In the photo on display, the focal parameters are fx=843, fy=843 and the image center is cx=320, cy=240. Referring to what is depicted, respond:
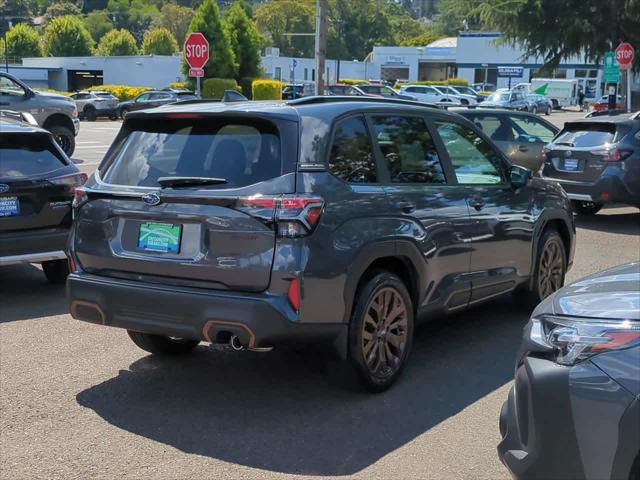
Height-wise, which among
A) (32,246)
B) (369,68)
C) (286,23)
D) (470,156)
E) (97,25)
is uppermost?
(97,25)

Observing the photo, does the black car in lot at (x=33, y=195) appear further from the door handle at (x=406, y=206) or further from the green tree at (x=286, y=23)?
the green tree at (x=286, y=23)

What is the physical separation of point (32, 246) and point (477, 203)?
4068 mm

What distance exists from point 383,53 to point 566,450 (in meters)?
Result: 103

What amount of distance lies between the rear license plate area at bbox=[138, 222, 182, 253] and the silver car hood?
217 centimetres

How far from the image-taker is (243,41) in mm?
53031

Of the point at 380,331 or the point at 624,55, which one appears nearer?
the point at 380,331

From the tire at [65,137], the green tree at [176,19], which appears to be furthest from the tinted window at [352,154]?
the green tree at [176,19]

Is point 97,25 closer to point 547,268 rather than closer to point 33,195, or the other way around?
point 33,195

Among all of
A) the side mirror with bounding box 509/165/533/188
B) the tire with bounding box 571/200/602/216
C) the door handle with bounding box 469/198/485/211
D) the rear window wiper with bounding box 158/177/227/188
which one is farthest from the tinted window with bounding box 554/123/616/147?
the rear window wiper with bounding box 158/177/227/188

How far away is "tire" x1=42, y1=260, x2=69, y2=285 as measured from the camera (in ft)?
28.0

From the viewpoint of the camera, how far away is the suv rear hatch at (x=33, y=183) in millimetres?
7648

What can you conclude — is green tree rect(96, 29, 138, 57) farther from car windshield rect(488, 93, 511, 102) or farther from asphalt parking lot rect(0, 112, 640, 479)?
asphalt parking lot rect(0, 112, 640, 479)

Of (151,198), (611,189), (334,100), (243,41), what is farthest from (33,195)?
(243,41)

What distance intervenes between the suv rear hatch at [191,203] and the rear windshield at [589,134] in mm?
8859
